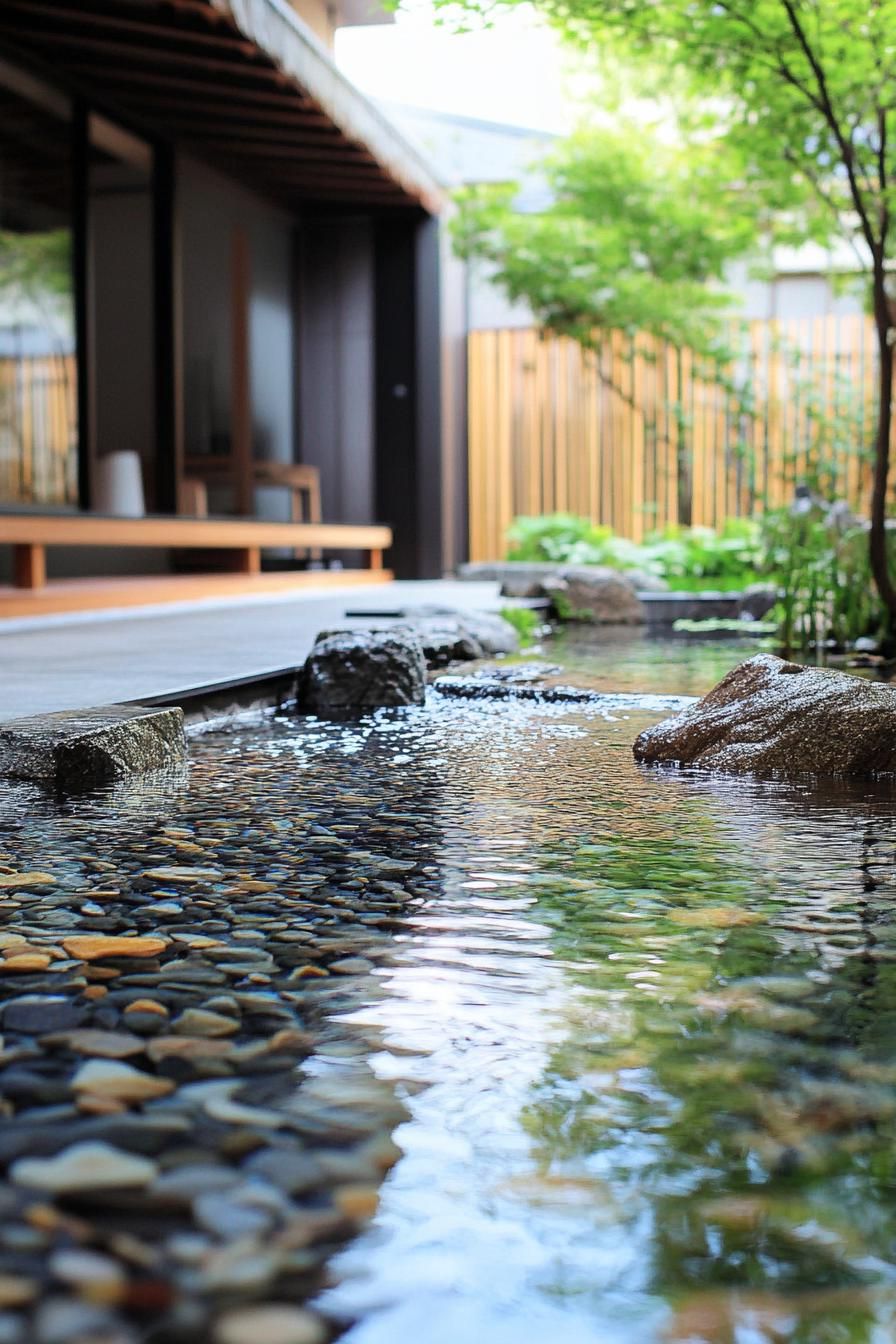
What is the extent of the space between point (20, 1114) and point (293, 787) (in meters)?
1.52

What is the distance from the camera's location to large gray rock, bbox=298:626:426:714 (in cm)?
392

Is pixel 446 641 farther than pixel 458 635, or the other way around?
pixel 458 635

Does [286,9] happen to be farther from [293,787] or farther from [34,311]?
[293,787]

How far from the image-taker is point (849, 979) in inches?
59.9

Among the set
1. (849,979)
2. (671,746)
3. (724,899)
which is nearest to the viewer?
(849,979)

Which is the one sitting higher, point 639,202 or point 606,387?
point 639,202

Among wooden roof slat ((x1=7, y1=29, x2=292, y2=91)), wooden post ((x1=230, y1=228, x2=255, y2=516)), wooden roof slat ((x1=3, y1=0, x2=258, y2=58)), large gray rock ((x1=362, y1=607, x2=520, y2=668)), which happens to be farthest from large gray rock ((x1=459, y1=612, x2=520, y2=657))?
wooden post ((x1=230, y1=228, x2=255, y2=516))

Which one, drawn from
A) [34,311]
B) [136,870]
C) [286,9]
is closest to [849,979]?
[136,870]

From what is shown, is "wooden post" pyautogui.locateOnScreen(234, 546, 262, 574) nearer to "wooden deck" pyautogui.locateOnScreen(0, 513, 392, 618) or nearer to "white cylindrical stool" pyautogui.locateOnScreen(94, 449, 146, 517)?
"wooden deck" pyautogui.locateOnScreen(0, 513, 392, 618)

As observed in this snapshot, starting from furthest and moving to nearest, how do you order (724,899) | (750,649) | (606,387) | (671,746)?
(606,387)
(750,649)
(671,746)
(724,899)

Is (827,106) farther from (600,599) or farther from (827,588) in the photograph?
(600,599)

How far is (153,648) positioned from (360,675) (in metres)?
0.97

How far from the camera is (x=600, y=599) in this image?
7766 mm

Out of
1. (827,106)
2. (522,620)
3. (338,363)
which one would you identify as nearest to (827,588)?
(522,620)
